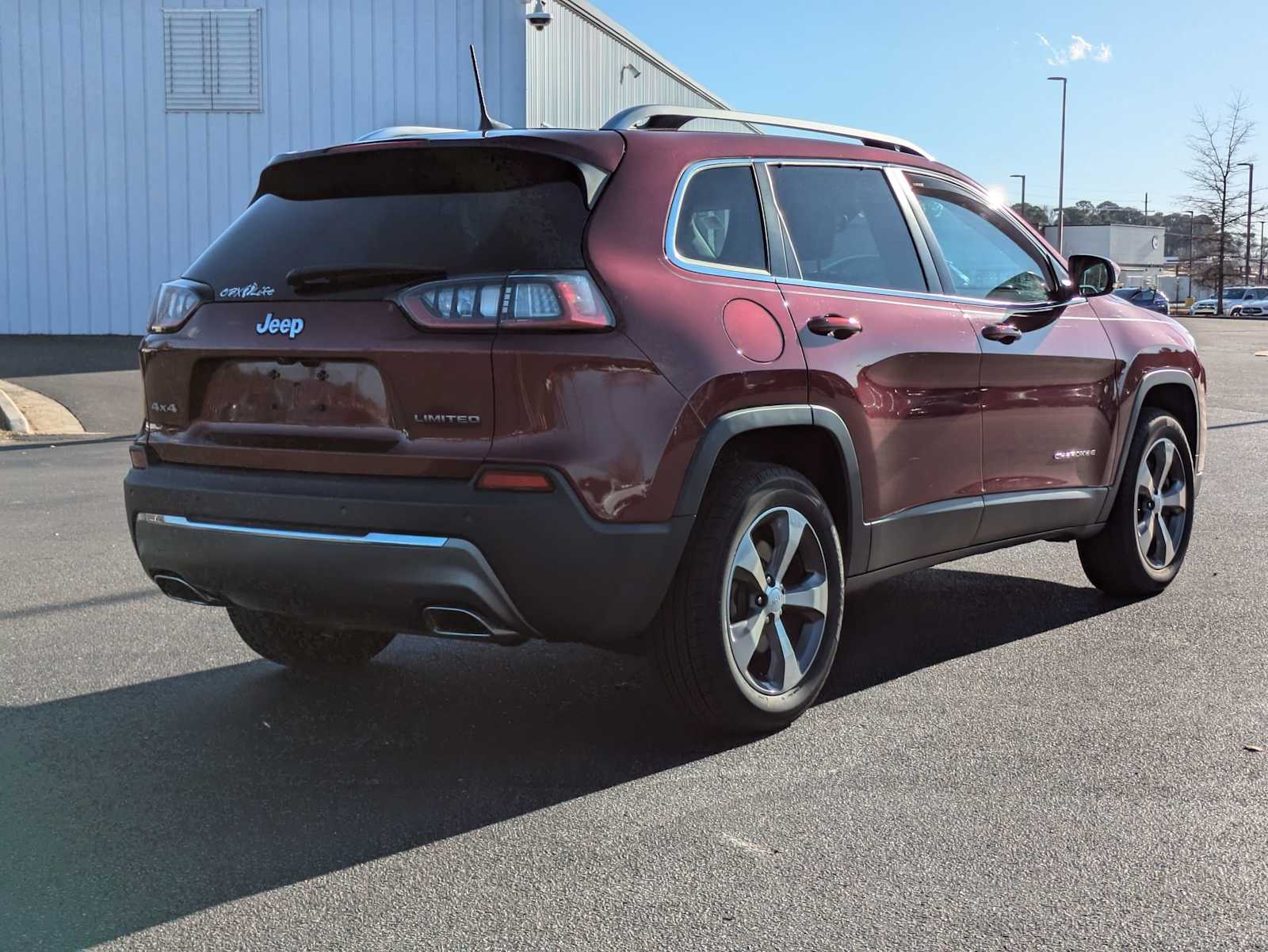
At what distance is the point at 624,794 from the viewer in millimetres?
3738

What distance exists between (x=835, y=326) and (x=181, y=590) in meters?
2.08

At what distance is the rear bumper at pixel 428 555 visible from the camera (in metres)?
3.58

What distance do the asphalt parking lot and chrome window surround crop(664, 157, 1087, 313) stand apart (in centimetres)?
130

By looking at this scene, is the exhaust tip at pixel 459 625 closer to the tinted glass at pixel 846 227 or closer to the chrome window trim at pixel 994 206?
the tinted glass at pixel 846 227

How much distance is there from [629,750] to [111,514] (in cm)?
550

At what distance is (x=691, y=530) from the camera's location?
3.93 meters

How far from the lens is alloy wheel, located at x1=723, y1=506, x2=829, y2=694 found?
4082mm

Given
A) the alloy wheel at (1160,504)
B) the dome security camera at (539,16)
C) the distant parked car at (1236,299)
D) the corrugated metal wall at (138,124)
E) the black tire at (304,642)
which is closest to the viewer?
the black tire at (304,642)

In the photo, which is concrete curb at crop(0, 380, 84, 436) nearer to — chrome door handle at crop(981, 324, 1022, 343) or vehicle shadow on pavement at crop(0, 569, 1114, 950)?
vehicle shadow on pavement at crop(0, 569, 1114, 950)

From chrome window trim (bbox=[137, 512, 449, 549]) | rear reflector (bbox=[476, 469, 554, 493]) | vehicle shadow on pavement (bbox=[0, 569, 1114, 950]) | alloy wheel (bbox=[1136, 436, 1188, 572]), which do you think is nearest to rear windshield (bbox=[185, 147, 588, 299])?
rear reflector (bbox=[476, 469, 554, 493])

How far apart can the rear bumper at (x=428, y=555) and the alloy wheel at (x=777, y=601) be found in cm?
38

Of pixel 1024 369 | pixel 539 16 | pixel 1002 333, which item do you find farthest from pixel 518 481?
pixel 539 16

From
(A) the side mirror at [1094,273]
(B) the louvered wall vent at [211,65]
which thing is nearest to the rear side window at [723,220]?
(A) the side mirror at [1094,273]

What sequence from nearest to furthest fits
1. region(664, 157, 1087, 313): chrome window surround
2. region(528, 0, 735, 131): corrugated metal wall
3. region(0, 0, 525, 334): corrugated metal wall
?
region(664, 157, 1087, 313): chrome window surround
region(528, 0, 735, 131): corrugated metal wall
region(0, 0, 525, 334): corrugated metal wall
